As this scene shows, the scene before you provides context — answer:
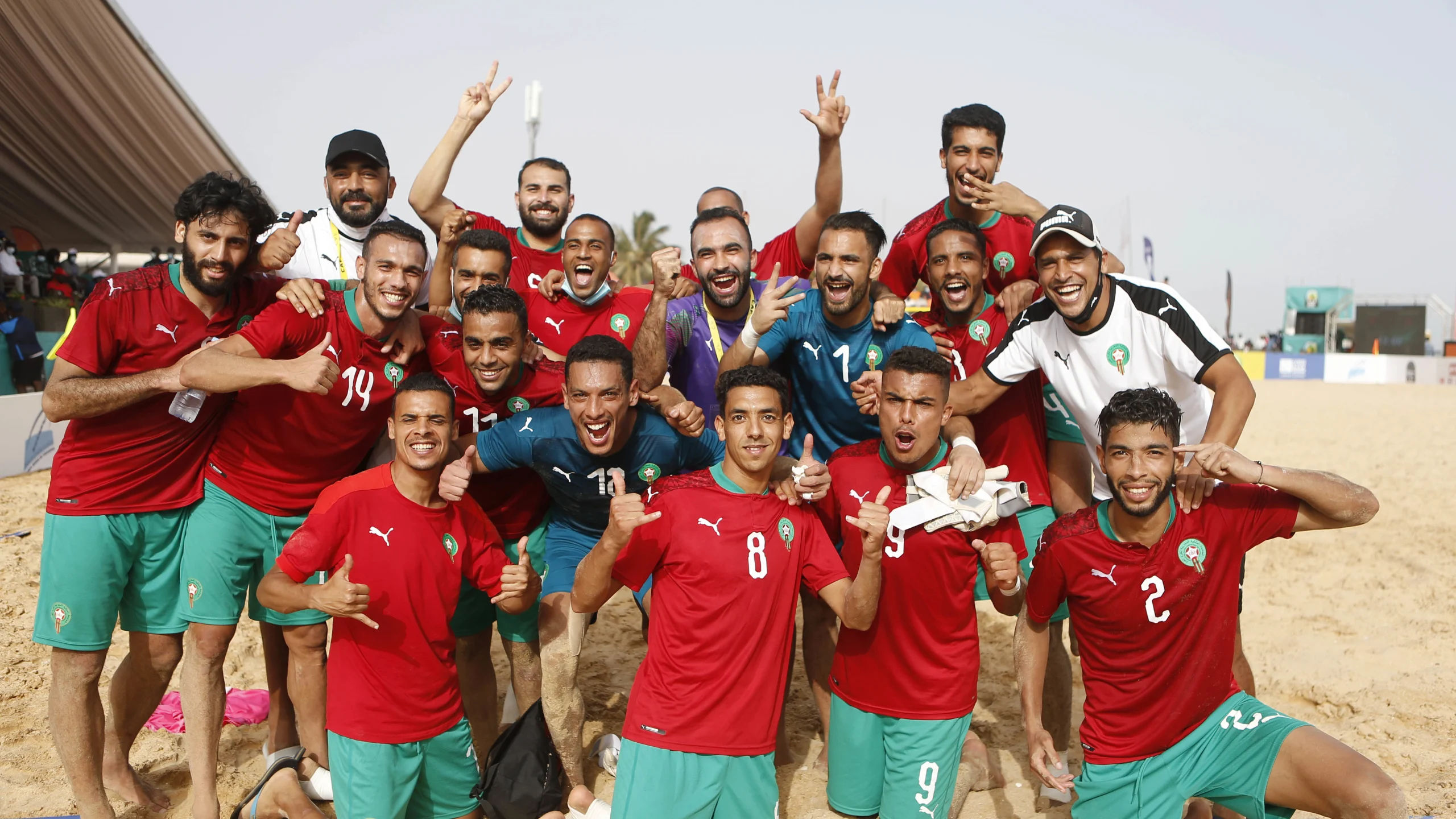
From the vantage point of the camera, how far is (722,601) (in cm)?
418

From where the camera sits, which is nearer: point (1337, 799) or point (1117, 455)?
point (1337, 799)

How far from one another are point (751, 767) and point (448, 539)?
73.9 inches

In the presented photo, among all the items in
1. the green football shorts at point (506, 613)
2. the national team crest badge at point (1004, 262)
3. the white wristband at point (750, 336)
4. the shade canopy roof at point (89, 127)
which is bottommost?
the green football shorts at point (506, 613)

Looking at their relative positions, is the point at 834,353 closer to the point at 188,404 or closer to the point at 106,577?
the point at 188,404

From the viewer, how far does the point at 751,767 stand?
4.17 meters

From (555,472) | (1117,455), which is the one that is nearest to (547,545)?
(555,472)

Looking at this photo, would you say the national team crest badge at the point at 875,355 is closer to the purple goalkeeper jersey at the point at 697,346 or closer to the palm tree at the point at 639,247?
the purple goalkeeper jersey at the point at 697,346

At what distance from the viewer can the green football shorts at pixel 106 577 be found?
4898mm

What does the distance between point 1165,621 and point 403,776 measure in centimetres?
369

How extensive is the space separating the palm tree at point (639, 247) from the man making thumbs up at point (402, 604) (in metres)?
46.1

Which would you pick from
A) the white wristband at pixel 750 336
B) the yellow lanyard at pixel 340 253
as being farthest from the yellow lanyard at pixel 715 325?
the yellow lanyard at pixel 340 253

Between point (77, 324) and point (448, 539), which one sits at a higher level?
point (77, 324)

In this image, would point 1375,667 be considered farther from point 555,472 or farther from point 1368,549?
point 555,472

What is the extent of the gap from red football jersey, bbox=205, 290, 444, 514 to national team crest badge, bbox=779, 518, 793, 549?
93.7 inches
